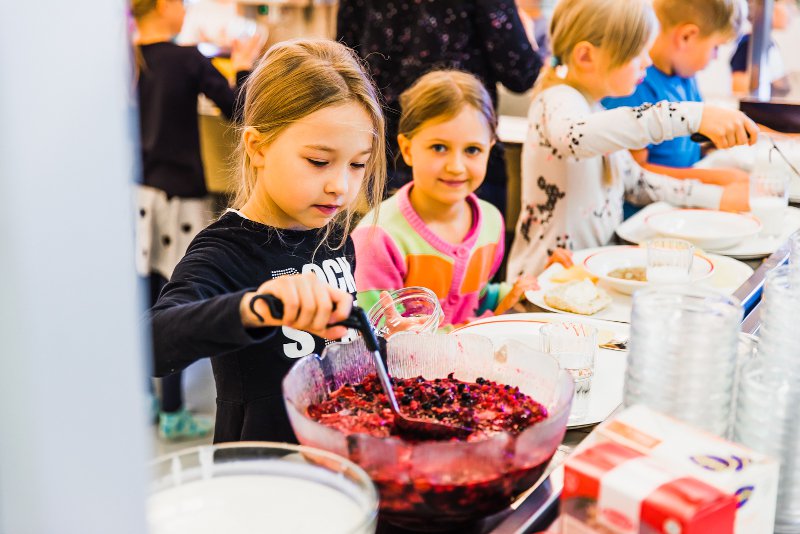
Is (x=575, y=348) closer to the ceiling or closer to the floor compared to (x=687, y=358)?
closer to the floor

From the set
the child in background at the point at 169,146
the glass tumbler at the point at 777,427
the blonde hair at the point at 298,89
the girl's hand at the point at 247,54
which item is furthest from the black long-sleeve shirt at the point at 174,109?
the glass tumbler at the point at 777,427

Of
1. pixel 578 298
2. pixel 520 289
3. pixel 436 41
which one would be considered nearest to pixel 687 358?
pixel 578 298

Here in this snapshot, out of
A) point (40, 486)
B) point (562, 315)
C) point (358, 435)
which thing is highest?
point (40, 486)

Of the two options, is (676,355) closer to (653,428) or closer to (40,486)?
(653,428)

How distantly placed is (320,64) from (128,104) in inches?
35.6

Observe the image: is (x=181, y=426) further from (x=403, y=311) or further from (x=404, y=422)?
(x=404, y=422)

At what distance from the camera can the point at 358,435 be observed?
84 centimetres

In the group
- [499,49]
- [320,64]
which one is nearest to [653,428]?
[320,64]

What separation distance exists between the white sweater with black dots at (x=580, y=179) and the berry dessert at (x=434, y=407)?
1.24m

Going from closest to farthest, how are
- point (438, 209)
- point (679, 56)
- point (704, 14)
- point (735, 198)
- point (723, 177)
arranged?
point (438, 209), point (735, 198), point (723, 177), point (704, 14), point (679, 56)

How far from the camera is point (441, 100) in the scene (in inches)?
79.7

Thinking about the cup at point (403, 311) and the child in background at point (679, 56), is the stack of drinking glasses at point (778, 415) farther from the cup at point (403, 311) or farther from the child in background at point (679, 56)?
the child in background at point (679, 56)

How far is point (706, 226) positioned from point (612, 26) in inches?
22.2

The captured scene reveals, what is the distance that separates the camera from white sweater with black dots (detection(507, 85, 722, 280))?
2150mm
